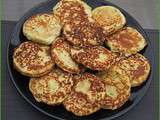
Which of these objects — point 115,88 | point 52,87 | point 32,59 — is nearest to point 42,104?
point 52,87

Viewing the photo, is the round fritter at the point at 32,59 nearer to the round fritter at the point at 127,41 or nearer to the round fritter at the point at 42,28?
the round fritter at the point at 42,28

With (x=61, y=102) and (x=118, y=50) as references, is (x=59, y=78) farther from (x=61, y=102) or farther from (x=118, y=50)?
(x=118, y=50)

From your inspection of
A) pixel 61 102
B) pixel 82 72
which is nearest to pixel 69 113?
pixel 61 102

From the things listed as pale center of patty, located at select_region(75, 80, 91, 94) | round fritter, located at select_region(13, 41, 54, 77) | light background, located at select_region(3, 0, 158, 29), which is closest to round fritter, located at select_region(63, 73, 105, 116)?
pale center of patty, located at select_region(75, 80, 91, 94)

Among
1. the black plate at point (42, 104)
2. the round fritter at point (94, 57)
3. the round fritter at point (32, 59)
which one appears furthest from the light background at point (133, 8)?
the round fritter at point (94, 57)

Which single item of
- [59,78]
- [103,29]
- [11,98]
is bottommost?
[11,98]

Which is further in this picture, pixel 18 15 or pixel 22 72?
pixel 18 15
